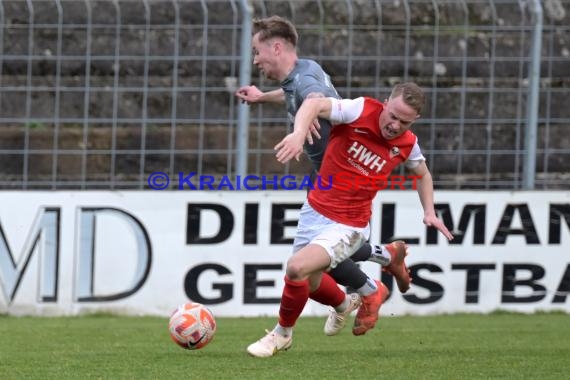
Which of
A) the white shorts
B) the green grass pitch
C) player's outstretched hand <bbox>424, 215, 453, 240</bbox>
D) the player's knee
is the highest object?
player's outstretched hand <bbox>424, 215, 453, 240</bbox>

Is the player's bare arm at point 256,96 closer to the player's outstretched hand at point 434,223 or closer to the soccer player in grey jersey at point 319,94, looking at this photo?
the soccer player in grey jersey at point 319,94

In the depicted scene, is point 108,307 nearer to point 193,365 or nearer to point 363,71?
point 363,71

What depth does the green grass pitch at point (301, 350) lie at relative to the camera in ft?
23.2

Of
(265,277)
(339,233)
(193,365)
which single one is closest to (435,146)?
(265,277)

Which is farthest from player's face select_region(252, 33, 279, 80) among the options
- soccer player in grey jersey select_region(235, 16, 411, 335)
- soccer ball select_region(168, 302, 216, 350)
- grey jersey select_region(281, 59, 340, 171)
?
soccer ball select_region(168, 302, 216, 350)

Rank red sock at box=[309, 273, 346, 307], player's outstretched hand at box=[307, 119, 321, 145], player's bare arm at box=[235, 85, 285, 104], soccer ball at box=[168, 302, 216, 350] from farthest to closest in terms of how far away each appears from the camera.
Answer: player's bare arm at box=[235, 85, 285, 104] → red sock at box=[309, 273, 346, 307] → soccer ball at box=[168, 302, 216, 350] → player's outstretched hand at box=[307, 119, 321, 145]

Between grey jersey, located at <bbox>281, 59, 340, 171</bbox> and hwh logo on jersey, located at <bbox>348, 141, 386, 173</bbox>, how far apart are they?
1.19 ft

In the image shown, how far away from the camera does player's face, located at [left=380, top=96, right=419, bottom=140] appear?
24.5 ft

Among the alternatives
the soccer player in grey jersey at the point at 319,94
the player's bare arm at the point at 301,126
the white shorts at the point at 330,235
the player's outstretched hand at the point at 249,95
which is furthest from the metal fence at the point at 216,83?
the player's bare arm at the point at 301,126

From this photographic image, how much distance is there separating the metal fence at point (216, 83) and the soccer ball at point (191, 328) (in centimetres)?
395

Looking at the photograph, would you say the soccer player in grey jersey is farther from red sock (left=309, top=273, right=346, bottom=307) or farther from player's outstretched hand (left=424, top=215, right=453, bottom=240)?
player's outstretched hand (left=424, top=215, right=453, bottom=240)

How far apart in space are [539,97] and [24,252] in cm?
488

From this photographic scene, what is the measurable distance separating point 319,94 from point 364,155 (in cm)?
48

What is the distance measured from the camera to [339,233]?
7723 millimetres
